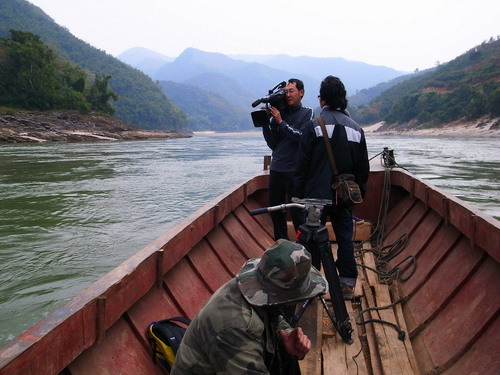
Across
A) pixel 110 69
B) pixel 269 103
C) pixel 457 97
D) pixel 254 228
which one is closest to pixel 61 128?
pixel 254 228

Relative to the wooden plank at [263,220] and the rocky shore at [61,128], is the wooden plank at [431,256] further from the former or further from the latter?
the rocky shore at [61,128]

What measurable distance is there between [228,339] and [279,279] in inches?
10.9

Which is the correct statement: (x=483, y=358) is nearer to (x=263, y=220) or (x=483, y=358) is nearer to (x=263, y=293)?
(x=263, y=293)

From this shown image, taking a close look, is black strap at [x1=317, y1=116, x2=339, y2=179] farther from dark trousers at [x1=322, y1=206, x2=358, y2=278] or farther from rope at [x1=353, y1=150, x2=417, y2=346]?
rope at [x1=353, y1=150, x2=417, y2=346]

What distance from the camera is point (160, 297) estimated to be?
8.99ft

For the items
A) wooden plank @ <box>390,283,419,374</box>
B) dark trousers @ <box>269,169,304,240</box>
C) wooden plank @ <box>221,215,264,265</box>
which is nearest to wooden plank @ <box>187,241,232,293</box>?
wooden plank @ <box>221,215,264,265</box>

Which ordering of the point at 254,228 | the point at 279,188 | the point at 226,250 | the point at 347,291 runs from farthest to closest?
the point at 254,228
the point at 226,250
the point at 279,188
the point at 347,291

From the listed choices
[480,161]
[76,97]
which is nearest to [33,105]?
[76,97]

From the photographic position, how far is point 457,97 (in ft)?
202

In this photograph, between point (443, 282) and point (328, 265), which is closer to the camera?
point (328, 265)

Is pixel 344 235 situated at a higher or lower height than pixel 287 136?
lower

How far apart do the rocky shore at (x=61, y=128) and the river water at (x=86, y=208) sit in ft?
48.4

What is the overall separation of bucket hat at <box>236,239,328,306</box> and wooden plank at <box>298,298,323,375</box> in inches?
47.8

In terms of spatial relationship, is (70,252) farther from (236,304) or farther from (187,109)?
(187,109)
